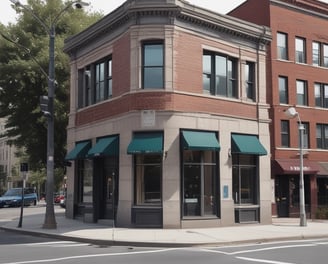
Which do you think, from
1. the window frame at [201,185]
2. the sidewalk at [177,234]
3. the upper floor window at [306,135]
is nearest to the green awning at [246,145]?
the window frame at [201,185]

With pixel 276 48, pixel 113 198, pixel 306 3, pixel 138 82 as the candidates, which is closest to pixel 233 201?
pixel 113 198

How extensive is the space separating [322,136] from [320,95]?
284 centimetres

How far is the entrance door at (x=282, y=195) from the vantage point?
31.3 m

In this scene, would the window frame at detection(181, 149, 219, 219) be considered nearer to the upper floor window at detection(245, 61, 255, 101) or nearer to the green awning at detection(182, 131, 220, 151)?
the green awning at detection(182, 131, 220, 151)

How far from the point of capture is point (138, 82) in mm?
22125

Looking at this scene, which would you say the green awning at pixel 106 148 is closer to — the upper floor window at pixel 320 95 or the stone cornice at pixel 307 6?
the stone cornice at pixel 307 6

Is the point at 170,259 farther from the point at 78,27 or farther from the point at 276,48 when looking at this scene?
the point at 78,27

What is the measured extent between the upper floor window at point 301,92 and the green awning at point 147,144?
49.3ft

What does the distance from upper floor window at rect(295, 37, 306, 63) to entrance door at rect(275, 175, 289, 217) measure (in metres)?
8.05

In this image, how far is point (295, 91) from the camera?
32812mm

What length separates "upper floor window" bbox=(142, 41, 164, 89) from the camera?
22.3 metres

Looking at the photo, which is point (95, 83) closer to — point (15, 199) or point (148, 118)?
point (148, 118)

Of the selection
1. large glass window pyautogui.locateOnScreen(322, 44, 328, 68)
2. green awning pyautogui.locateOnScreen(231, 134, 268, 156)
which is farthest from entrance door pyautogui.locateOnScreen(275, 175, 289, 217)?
large glass window pyautogui.locateOnScreen(322, 44, 328, 68)

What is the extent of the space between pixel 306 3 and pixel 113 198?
20807 millimetres
